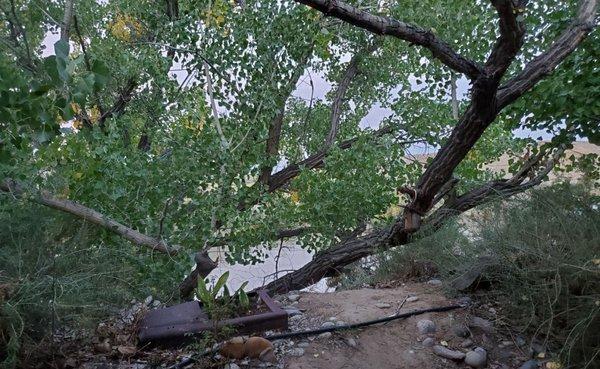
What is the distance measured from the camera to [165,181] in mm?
4672

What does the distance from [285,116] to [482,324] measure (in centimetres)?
572

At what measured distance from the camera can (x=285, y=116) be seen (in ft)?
26.7

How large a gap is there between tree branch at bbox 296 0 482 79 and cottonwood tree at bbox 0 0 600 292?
0.4 inches

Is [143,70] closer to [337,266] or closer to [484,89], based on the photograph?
[337,266]

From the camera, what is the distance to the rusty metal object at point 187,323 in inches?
105

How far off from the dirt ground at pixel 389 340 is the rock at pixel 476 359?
4 centimetres

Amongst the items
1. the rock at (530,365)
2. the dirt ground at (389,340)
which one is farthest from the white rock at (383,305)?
the rock at (530,365)

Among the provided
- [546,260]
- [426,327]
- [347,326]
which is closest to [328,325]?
[347,326]

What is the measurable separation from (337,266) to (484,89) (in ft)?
Answer: 9.75

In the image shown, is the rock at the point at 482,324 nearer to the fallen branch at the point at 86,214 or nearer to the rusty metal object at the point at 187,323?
the rusty metal object at the point at 187,323

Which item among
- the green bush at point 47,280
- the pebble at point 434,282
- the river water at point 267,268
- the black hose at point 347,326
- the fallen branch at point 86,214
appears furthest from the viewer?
the river water at point 267,268

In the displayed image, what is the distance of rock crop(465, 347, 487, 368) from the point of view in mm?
2639

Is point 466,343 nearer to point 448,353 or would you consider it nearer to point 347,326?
point 448,353

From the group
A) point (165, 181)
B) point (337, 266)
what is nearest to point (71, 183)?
point (165, 181)
